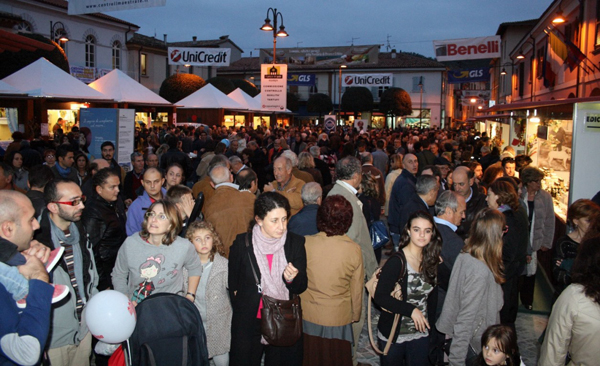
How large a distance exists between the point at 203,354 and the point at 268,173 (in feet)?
22.0

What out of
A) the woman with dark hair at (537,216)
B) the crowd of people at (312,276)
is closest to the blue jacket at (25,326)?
the crowd of people at (312,276)

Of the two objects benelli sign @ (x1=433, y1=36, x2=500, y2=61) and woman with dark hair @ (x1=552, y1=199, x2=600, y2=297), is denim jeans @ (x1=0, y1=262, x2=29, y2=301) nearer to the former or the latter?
woman with dark hair @ (x1=552, y1=199, x2=600, y2=297)

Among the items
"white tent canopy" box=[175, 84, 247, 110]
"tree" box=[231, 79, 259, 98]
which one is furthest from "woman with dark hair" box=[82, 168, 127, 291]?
"tree" box=[231, 79, 259, 98]

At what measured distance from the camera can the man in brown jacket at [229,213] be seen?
4.89 metres

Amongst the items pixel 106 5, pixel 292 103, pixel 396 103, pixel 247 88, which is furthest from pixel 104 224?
pixel 396 103

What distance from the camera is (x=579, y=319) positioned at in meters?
3.05

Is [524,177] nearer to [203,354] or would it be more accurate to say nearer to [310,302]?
[310,302]

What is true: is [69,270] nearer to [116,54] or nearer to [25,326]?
[25,326]

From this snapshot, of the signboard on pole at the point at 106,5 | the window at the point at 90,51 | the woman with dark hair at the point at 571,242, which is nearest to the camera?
the woman with dark hair at the point at 571,242

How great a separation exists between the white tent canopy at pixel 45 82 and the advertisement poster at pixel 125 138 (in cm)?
382

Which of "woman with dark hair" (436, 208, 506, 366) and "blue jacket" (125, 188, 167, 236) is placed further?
"blue jacket" (125, 188, 167, 236)

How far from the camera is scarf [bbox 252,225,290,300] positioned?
3609mm

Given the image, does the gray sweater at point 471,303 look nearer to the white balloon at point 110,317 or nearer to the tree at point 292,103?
the white balloon at point 110,317

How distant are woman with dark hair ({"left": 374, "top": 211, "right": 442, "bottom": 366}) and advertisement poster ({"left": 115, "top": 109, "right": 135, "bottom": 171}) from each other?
7.02 meters
